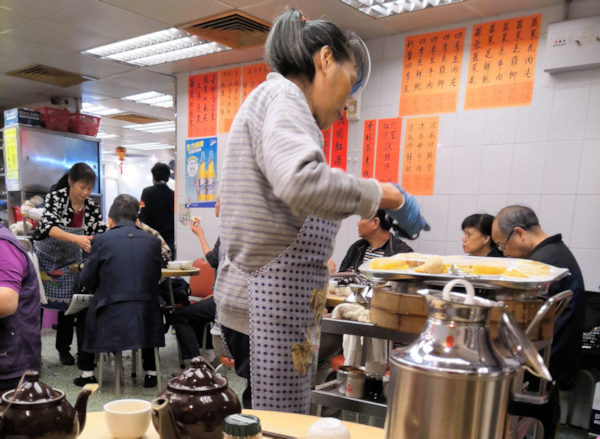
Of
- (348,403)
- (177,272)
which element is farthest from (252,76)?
(348,403)

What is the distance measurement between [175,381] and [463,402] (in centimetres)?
47

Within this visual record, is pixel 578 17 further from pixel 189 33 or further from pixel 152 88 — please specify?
pixel 152 88

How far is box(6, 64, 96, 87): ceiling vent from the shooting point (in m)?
4.88

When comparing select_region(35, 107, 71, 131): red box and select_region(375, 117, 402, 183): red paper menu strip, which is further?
select_region(35, 107, 71, 131): red box

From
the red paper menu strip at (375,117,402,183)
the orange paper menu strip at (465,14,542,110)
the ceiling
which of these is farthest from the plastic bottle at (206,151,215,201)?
the orange paper menu strip at (465,14,542,110)

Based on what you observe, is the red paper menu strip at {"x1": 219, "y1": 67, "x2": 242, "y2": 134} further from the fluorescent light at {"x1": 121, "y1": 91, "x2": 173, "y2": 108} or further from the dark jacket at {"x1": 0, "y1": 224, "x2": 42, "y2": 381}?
the dark jacket at {"x1": 0, "y1": 224, "x2": 42, "y2": 381}

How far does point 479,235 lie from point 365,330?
81.5 inches

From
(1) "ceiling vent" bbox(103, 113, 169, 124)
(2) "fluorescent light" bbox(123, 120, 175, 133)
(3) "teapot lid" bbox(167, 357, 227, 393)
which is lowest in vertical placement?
(3) "teapot lid" bbox(167, 357, 227, 393)

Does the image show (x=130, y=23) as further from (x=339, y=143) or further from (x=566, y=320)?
(x=566, y=320)

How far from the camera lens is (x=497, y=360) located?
0.57 m

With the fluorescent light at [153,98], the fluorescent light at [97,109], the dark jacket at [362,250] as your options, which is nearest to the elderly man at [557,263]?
the dark jacket at [362,250]

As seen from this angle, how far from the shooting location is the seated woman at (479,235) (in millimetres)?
2961

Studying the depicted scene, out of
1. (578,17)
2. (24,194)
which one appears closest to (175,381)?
(578,17)

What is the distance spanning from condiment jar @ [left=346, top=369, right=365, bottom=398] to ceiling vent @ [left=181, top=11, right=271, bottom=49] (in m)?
2.76
